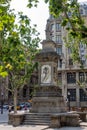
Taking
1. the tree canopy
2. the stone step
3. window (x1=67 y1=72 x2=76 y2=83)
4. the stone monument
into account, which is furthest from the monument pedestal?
window (x1=67 y1=72 x2=76 y2=83)

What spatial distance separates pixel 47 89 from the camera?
2589cm

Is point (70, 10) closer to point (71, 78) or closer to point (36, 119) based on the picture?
point (36, 119)

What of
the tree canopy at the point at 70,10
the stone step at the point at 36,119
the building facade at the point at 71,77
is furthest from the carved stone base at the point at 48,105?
the building facade at the point at 71,77

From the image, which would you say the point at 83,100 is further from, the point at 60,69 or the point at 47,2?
the point at 47,2

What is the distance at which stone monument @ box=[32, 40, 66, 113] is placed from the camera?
988 inches

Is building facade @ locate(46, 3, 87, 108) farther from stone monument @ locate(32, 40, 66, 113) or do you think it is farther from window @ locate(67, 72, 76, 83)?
stone monument @ locate(32, 40, 66, 113)

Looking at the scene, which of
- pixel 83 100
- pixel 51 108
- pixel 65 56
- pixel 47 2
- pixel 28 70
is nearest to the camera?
pixel 47 2

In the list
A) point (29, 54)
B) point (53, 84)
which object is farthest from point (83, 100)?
point (53, 84)

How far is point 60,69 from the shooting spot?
225ft

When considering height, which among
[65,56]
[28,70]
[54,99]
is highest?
[65,56]

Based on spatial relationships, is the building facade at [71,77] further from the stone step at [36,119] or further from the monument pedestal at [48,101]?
the stone step at [36,119]

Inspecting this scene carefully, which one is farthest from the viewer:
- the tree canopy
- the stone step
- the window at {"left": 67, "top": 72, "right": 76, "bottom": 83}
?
the window at {"left": 67, "top": 72, "right": 76, "bottom": 83}

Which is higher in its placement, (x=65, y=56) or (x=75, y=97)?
(x=65, y=56)

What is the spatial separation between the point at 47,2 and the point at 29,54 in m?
19.1
